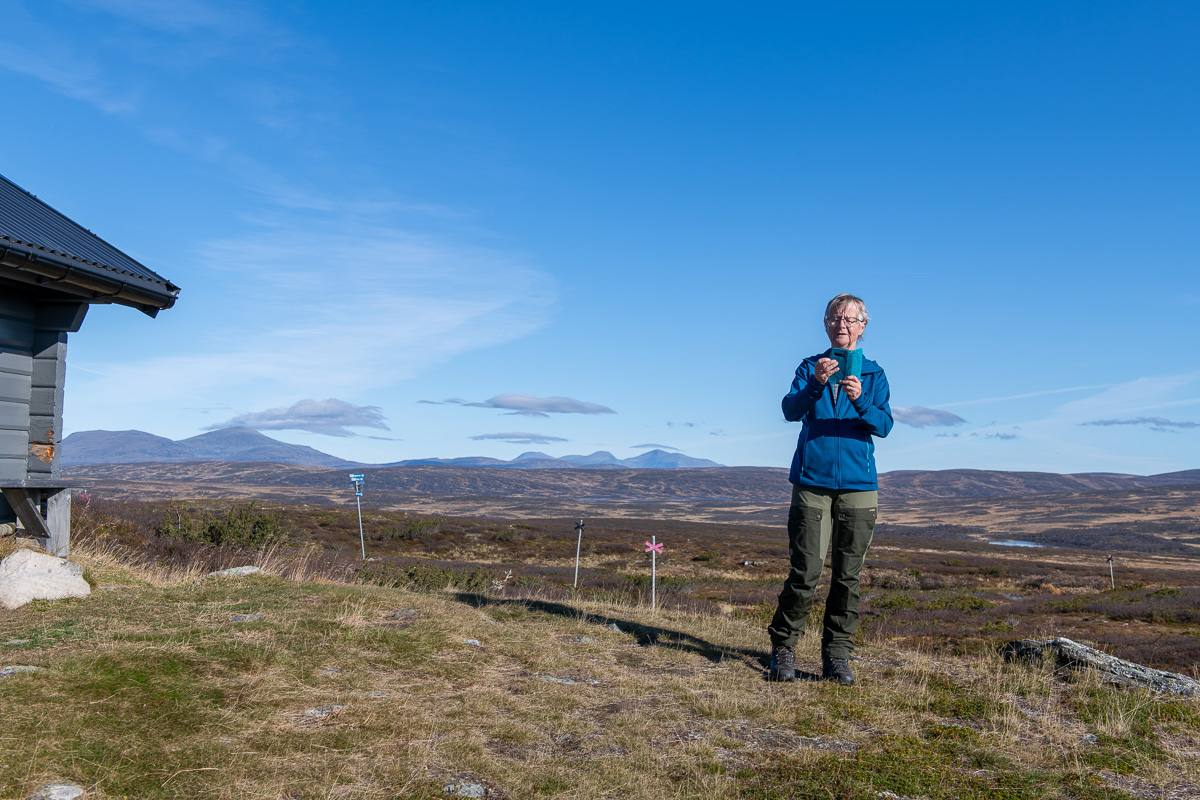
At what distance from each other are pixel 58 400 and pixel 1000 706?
982 centimetres

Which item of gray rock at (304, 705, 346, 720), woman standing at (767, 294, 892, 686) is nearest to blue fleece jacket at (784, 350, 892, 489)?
woman standing at (767, 294, 892, 686)

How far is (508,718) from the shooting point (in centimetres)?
461

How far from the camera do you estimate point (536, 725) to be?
14.8 feet

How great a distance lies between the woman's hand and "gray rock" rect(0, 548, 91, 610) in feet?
23.2

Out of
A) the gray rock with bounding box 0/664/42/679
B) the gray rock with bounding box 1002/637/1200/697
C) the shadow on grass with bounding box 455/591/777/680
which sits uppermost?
the gray rock with bounding box 0/664/42/679

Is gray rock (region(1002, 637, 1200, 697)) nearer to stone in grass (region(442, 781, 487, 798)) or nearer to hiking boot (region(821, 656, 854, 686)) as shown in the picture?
hiking boot (region(821, 656, 854, 686))

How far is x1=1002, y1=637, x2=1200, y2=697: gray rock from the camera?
5.76 metres

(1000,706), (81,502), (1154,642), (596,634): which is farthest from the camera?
(81,502)

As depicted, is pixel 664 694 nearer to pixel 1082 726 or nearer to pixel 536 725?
pixel 536 725

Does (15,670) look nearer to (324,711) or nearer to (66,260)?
(324,711)

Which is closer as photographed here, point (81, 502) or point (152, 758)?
point (152, 758)

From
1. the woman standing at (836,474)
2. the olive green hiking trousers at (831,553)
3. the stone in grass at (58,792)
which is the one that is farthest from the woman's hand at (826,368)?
the stone in grass at (58,792)

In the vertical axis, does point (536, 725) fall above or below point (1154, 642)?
above

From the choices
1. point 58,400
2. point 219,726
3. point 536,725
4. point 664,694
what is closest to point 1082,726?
point 664,694
